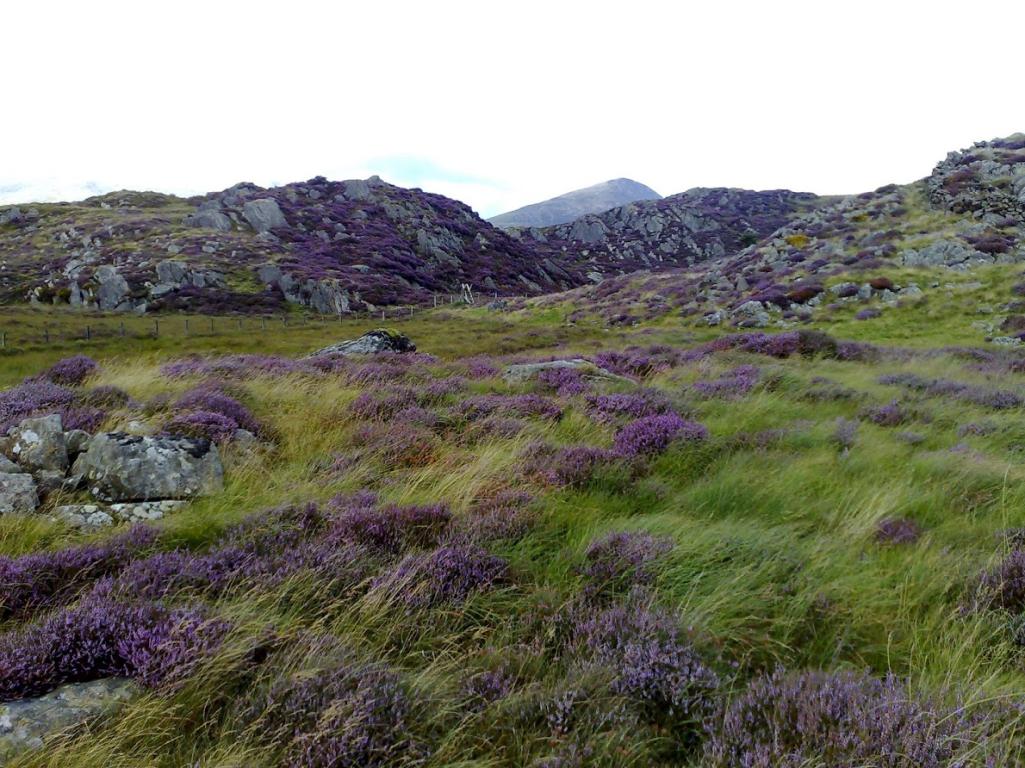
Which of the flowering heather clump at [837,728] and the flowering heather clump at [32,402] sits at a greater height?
the flowering heather clump at [32,402]

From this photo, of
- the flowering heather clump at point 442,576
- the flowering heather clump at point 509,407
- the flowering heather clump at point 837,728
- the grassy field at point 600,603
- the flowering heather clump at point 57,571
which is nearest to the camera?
the flowering heather clump at point 837,728

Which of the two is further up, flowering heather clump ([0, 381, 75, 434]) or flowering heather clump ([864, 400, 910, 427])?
flowering heather clump ([0, 381, 75, 434])

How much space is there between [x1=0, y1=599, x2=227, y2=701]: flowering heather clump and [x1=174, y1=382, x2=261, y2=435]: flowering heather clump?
396 cm

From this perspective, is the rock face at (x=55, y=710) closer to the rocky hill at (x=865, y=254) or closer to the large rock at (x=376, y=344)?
the large rock at (x=376, y=344)

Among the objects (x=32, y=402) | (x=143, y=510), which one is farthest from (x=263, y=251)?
(x=143, y=510)

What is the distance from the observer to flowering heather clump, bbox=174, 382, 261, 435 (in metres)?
6.66

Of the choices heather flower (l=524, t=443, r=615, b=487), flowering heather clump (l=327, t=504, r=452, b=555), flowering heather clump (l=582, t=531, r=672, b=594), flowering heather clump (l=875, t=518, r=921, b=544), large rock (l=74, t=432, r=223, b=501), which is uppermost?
large rock (l=74, t=432, r=223, b=501)

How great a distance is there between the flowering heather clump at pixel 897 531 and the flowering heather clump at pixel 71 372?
485 inches

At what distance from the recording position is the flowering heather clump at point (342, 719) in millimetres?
2121

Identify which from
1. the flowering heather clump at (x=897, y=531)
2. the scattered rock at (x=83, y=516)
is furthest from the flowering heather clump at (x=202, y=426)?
the flowering heather clump at (x=897, y=531)

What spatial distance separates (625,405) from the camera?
786 centimetres

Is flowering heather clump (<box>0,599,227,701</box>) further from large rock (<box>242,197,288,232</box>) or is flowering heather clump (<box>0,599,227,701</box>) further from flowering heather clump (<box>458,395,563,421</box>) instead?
large rock (<box>242,197,288,232</box>)

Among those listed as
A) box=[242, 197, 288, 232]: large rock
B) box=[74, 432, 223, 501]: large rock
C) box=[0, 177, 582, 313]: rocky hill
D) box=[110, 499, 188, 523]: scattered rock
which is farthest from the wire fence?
box=[242, 197, 288, 232]: large rock

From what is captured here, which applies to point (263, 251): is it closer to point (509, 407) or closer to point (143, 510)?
point (509, 407)
